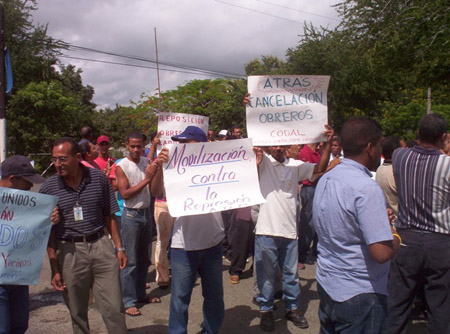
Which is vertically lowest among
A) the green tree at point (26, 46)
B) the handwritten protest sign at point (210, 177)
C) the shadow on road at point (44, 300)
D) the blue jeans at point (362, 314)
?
the shadow on road at point (44, 300)

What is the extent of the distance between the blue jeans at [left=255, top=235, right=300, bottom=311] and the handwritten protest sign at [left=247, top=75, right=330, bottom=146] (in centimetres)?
102

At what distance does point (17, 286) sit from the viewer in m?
3.26

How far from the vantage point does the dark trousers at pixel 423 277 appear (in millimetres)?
3254

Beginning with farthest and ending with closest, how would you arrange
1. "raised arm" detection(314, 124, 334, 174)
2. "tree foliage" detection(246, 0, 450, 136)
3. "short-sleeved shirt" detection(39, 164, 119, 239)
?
"tree foliage" detection(246, 0, 450, 136), "raised arm" detection(314, 124, 334, 174), "short-sleeved shirt" detection(39, 164, 119, 239)

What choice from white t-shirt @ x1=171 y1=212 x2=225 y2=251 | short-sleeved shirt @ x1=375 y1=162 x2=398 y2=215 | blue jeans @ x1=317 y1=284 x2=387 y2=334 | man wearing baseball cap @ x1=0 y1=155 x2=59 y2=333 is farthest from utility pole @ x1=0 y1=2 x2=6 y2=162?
blue jeans @ x1=317 y1=284 x2=387 y2=334

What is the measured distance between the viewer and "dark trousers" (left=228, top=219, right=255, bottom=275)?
19.8 feet

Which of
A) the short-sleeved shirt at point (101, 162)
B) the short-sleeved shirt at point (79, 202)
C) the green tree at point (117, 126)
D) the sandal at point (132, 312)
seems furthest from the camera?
the green tree at point (117, 126)

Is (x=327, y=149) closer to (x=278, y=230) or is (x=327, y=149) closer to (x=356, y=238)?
(x=278, y=230)

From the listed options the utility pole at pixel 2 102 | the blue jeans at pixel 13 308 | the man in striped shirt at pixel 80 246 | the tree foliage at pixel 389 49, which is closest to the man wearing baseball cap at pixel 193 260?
the man in striped shirt at pixel 80 246

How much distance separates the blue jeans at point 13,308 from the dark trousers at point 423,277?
2904 mm

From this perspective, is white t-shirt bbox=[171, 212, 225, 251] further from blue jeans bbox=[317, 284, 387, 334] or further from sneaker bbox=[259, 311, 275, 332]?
blue jeans bbox=[317, 284, 387, 334]

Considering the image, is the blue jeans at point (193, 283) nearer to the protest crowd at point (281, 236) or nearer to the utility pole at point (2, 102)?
the protest crowd at point (281, 236)

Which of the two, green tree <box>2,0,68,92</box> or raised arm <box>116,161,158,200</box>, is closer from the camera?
raised arm <box>116,161,158,200</box>

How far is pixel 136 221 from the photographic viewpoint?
496cm
